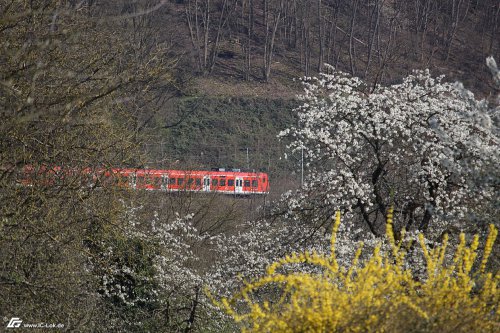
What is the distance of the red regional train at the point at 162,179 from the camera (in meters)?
10.8

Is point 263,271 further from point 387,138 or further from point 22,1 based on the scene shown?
point 22,1

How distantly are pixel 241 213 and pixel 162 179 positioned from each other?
4.31 meters

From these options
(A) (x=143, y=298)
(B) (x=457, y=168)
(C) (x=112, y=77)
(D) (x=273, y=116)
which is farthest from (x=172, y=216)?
(D) (x=273, y=116)

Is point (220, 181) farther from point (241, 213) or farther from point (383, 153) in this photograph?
point (383, 153)

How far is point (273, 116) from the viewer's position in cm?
4703

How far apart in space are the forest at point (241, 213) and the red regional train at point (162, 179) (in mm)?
132

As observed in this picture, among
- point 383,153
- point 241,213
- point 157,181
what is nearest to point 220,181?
point 241,213

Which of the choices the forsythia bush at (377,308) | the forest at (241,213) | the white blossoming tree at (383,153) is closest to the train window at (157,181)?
the forest at (241,213)

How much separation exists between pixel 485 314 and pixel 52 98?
6.35 m

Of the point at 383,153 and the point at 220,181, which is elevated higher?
the point at 383,153

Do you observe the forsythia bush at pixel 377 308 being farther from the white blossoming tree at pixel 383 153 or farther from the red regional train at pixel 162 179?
the white blossoming tree at pixel 383 153

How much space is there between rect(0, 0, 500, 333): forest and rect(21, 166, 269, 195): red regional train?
132mm

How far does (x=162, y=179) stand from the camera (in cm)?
2191

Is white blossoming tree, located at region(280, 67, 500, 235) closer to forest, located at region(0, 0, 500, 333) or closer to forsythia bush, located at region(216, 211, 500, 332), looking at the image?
forest, located at region(0, 0, 500, 333)
